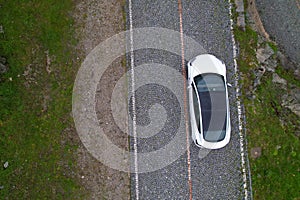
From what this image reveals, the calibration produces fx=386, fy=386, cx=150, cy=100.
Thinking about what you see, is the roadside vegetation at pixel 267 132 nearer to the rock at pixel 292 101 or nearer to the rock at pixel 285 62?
the rock at pixel 292 101

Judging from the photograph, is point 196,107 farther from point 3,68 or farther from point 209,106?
point 3,68

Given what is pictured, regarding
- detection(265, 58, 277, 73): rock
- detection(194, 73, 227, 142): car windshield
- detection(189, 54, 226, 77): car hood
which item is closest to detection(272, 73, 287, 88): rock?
detection(265, 58, 277, 73): rock

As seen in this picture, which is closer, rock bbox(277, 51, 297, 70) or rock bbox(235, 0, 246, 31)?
rock bbox(235, 0, 246, 31)

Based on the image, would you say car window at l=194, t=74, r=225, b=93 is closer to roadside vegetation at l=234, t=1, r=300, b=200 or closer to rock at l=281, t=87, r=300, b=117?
roadside vegetation at l=234, t=1, r=300, b=200

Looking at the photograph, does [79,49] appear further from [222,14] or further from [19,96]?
[222,14]

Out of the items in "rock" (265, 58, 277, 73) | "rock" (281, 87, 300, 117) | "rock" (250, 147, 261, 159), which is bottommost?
"rock" (250, 147, 261, 159)

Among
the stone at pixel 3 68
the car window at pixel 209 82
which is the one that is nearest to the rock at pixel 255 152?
the car window at pixel 209 82

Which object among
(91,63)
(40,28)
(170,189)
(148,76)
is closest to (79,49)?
(91,63)
